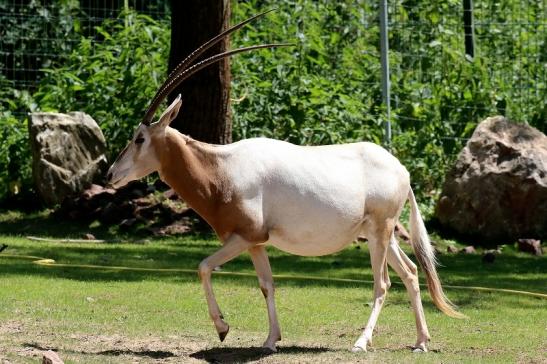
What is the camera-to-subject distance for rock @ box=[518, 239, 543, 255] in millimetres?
12820

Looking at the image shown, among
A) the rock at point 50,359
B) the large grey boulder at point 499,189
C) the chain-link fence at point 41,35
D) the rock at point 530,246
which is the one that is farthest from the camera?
the chain-link fence at point 41,35

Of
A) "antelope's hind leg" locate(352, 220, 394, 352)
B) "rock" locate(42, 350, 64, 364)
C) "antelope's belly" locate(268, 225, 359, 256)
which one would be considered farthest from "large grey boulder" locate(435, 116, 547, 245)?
"rock" locate(42, 350, 64, 364)

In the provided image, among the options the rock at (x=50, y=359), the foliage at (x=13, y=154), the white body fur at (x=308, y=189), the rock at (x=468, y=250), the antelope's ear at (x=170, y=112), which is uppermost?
the antelope's ear at (x=170, y=112)

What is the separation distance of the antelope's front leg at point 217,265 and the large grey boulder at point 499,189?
6162 mm

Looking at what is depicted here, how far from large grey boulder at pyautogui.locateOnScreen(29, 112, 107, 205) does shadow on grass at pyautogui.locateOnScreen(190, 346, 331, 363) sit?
264 inches

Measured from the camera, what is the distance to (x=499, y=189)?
13.4 m

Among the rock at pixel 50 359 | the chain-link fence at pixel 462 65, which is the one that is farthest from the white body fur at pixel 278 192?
the chain-link fence at pixel 462 65

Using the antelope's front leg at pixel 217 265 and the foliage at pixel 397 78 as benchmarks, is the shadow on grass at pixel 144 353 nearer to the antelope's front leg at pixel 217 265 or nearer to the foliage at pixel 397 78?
the antelope's front leg at pixel 217 265

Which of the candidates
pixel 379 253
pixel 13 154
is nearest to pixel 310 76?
pixel 13 154

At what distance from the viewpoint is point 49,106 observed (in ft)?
49.5

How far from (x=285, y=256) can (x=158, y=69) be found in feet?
11.7

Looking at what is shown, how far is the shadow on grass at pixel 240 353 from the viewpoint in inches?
297

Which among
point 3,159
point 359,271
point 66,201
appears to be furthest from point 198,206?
point 3,159

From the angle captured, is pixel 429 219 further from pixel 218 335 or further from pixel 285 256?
pixel 218 335
